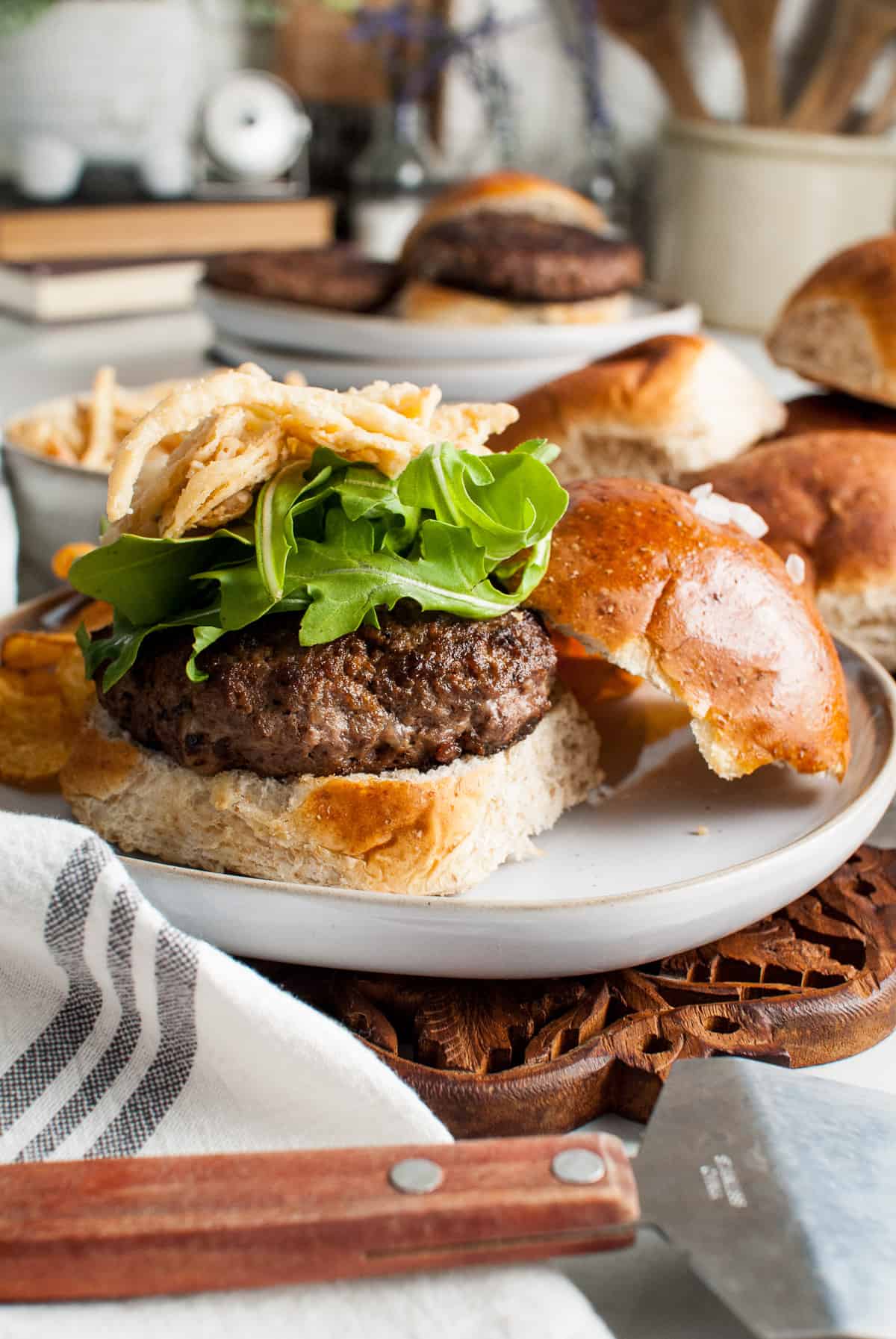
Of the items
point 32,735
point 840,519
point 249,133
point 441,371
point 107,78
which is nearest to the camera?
point 32,735

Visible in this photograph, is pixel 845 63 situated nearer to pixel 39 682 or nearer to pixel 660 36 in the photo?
pixel 660 36

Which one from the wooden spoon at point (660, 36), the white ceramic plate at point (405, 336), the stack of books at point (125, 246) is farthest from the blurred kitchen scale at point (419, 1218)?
the wooden spoon at point (660, 36)

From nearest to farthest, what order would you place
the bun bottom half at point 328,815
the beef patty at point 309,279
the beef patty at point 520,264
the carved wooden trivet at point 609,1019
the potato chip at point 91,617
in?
the carved wooden trivet at point 609,1019 < the bun bottom half at point 328,815 < the potato chip at point 91,617 < the beef patty at point 520,264 < the beef patty at point 309,279

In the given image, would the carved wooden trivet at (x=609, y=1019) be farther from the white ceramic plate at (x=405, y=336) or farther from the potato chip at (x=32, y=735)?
the white ceramic plate at (x=405, y=336)

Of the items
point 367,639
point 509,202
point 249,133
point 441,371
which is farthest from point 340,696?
point 249,133

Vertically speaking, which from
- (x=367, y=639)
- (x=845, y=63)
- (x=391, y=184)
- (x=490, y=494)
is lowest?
(x=391, y=184)

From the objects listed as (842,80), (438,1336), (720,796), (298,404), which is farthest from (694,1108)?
(842,80)

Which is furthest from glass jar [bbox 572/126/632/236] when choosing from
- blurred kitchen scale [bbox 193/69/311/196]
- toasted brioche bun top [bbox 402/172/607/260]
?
toasted brioche bun top [bbox 402/172/607/260]
